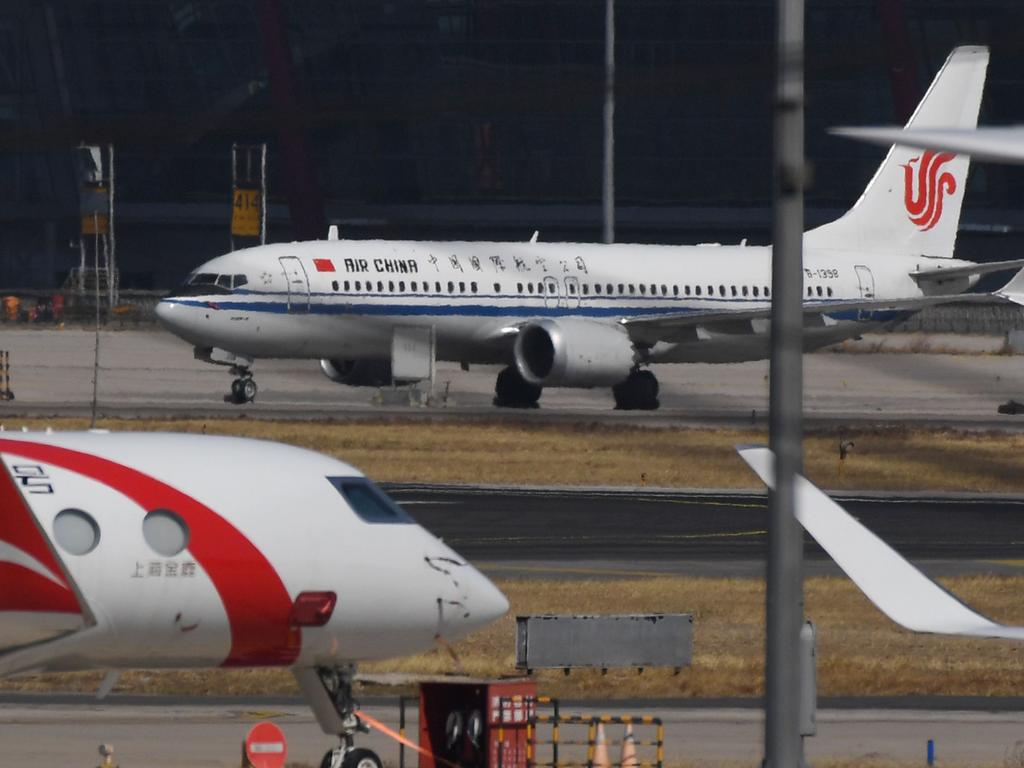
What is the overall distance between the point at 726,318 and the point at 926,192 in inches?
355

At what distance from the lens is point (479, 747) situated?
1617 cm

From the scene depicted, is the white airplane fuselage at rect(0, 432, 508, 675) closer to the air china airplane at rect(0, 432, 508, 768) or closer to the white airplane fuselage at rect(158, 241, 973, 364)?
the air china airplane at rect(0, 432, 508, 768)

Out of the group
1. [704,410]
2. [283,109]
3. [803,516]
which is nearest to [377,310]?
[704,410]

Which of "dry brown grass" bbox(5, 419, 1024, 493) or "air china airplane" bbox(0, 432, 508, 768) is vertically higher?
"dry brown grass" bbox(5, 419, 1024, 493)

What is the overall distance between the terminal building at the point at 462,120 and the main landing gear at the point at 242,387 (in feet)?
115

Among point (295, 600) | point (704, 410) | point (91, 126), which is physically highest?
point (704, 410)

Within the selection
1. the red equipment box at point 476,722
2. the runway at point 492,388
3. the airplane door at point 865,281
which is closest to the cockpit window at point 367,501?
the red equipment box at point 476,722

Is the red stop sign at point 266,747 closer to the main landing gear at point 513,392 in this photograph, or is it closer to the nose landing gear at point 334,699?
the nose landing gear at point 334,699

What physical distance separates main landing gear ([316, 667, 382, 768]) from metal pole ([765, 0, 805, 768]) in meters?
4.78

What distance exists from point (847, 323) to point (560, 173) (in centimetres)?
4270

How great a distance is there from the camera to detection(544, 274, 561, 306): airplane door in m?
56.8

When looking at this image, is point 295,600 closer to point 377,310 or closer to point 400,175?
point 377,310

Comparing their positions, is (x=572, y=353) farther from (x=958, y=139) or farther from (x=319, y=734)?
(x=958, y=139)

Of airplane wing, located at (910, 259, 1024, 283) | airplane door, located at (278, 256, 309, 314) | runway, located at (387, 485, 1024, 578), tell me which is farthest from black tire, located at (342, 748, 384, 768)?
airplane wing, located at (910, 259, 1024, 283)
